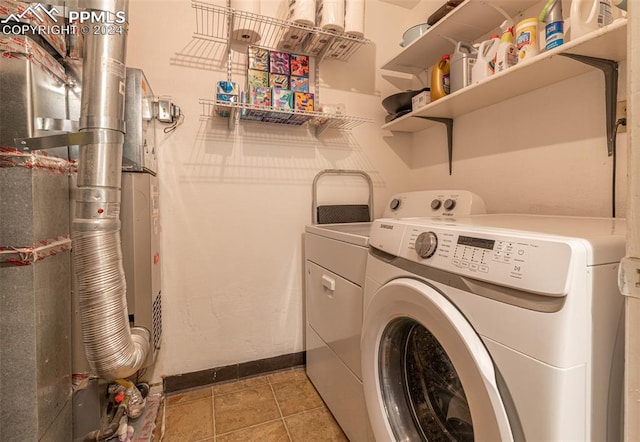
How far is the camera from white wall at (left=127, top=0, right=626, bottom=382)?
4.61ft

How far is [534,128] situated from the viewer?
1.35 metres

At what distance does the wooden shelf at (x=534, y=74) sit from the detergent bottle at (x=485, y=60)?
0.05 metres

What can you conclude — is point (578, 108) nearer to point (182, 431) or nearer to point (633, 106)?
point (633, 106)

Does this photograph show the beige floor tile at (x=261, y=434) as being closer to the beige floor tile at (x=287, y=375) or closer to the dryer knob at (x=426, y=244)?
the beige floor tile at (x=287, y=375)

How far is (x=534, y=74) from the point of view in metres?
1.18

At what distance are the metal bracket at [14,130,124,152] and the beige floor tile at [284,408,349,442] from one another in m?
1.43

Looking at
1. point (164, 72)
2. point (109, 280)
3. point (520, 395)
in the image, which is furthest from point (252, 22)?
point (520, 395)

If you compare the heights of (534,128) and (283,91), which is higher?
(283,91)

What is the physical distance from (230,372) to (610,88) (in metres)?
2.20

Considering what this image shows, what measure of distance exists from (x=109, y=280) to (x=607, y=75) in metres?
1.87

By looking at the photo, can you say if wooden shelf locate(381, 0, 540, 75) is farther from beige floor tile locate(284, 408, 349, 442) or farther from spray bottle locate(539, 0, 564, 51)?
beige floor tile locate(284, 408, 349, 442)

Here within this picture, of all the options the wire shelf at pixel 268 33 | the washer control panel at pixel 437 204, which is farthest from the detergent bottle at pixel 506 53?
the wire shelf at pixel 268 33

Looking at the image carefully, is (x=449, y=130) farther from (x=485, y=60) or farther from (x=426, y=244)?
(x=426, y=244)

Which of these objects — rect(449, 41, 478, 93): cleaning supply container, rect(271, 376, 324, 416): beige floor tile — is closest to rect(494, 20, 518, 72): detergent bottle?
rect(449, 41, 478, 93): cleaning supply container
